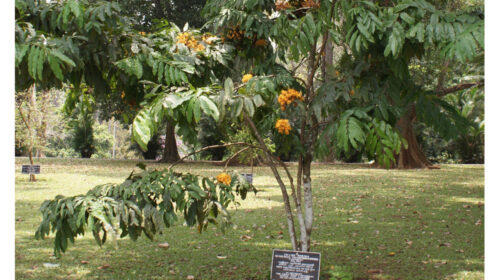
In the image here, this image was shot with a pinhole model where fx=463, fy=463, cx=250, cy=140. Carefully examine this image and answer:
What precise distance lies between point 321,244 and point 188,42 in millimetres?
3165

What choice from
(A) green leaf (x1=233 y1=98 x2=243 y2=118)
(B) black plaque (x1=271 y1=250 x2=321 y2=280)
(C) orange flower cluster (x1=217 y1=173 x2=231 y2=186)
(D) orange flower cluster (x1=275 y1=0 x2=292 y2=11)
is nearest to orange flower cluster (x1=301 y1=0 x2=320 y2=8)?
(D) orange flower cluster (x1=275 y1=0 x2=292 y2=11)

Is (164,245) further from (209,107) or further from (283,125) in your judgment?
(209,107)

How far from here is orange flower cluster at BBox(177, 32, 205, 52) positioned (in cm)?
348

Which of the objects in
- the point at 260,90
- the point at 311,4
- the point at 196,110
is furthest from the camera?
the point at 311,4

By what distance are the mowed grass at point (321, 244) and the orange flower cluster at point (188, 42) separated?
4.72 feet

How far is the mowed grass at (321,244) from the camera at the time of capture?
14.6 ft

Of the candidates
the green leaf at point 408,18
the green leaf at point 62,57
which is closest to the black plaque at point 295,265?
the green leaf at point 408,18

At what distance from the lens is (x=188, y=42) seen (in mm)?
3514

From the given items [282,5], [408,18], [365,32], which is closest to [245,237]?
[282,5]

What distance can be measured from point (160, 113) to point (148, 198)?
0.60 meters

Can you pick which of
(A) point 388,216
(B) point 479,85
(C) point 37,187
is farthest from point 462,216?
(C) point 37,187

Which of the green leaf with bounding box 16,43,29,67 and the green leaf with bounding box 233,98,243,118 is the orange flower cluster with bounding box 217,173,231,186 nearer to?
the green leaf with bounding box 233,98,243,118

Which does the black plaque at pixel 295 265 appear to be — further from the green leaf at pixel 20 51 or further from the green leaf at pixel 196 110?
the green leaf at pixel 20 51

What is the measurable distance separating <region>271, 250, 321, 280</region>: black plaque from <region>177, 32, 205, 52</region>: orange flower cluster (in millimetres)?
1695
